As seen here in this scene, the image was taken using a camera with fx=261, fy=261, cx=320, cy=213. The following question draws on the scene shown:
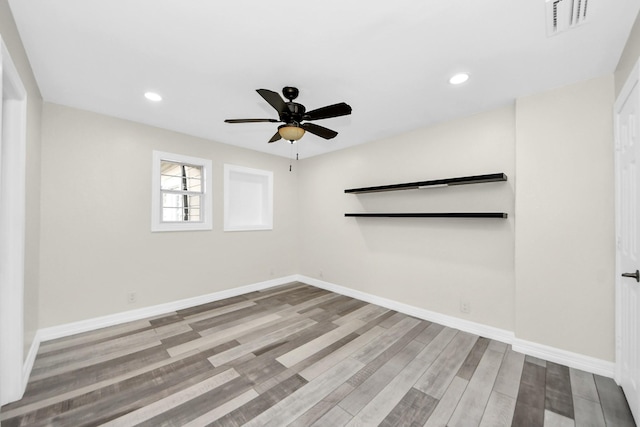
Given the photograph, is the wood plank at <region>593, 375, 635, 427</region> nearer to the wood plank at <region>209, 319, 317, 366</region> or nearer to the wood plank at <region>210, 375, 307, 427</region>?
the wood plank at <region>210, 375, 307, 427</region>

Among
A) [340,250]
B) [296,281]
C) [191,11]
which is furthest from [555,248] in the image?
[296,281]

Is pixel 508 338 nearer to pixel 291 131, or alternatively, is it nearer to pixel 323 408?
pixel 323 408

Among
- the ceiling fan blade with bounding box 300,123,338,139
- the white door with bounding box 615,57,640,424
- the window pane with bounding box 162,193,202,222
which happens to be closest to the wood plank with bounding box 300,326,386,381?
the white door with bounding box 615,57,640,424

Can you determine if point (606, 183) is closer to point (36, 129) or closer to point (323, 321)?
point (323, 321)

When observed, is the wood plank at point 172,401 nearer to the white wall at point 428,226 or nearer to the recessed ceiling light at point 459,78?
the white wall at point 428,226

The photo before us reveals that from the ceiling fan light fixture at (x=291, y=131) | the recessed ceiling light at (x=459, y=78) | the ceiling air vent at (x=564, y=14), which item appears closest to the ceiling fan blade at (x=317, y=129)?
the ceiling fan light fixture at (x=291, y=131)

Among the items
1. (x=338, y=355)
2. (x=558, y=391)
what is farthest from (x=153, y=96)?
(x=558, y=391)

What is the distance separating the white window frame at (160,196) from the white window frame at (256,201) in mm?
272

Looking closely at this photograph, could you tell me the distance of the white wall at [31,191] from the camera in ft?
6.48

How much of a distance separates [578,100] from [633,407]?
2.42m

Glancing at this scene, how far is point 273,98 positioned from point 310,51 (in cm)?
45

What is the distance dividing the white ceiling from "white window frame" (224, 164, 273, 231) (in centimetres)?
150

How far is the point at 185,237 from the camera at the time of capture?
383 cm

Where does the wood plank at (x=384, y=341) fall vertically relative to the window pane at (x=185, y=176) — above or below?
below
